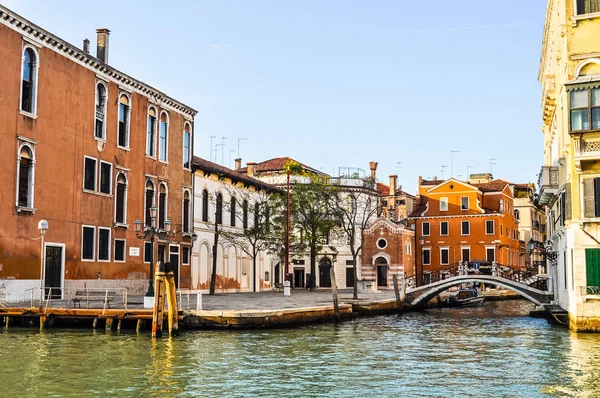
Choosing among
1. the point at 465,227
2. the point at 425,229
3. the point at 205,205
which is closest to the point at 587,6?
the point at 205,205

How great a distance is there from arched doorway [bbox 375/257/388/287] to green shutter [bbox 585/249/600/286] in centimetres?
3194

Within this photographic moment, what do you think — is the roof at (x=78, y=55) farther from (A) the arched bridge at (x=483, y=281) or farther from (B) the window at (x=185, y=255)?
(A) the arched bridge at (x=483, y=281)

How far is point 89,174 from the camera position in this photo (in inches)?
1152

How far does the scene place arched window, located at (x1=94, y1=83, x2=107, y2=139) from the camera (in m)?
29.9

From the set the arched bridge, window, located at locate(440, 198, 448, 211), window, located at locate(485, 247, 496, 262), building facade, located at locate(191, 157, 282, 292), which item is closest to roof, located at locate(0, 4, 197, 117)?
building facade, located at locate(191, 157, 282, 292)

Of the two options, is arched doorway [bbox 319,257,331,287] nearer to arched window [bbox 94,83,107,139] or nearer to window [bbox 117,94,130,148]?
window [bbox 117,94,130,148]

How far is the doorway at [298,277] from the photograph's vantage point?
5416 cm

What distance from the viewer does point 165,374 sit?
1421cm

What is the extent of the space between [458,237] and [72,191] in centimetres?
3481

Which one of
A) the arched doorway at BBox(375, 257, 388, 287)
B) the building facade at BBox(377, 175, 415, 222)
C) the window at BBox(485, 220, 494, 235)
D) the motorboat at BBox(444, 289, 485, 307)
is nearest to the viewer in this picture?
the motorboat at BBox(444, 289, 485, 307)

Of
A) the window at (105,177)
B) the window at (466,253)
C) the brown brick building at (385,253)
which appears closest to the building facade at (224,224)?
the window at (105,177)

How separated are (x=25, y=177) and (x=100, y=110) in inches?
213

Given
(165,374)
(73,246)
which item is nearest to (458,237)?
(73,246)

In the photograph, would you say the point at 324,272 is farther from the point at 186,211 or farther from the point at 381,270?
the point at 186,211
